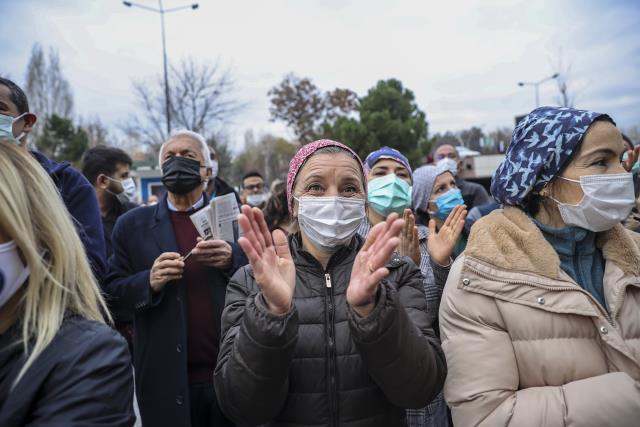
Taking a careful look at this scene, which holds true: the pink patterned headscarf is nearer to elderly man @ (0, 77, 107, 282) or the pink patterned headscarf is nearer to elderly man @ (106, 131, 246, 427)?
elderly man @ (106, 131, 246, 427)

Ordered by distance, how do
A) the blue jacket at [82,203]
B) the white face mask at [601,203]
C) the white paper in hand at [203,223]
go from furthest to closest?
1. the white paper in hand at [203,223]
2. the blue jacket at [82,203]
3. the white face mask at [601,203]

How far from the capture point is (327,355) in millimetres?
1849

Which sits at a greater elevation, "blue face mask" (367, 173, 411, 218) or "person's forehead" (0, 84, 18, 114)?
"person's forehead" (0, 84, 18, 114)

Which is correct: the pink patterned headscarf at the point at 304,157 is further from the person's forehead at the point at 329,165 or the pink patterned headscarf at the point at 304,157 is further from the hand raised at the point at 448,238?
the hand raised at the point at 448,238

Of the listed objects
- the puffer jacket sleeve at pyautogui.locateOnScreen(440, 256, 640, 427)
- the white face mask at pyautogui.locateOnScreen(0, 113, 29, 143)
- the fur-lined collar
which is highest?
the white face mask at pyautogui.locateOnScreen(0, 113, 29, 143)

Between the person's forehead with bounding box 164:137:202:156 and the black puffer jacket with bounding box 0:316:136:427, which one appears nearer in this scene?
the black puffer jacket with bounding box 0:316:136:427

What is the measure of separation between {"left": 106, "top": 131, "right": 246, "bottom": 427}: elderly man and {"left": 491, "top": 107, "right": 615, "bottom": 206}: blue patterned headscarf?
1.74 meters

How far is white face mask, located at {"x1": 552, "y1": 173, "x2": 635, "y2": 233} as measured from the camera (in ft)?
6.54

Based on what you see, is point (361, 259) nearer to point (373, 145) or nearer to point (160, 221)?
point (160, 221)

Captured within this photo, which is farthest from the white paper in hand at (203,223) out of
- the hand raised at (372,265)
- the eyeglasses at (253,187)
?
the eyeglasses at (253,187)

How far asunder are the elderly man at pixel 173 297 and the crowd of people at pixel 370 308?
0.49 meters

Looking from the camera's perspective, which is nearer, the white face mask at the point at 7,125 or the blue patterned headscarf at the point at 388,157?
the white face mask at the point at 7,125

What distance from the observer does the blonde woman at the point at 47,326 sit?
3.94ft

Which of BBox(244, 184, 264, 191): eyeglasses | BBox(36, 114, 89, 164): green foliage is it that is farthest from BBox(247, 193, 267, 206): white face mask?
BBox(36, 114, 89, 164): green foliage
